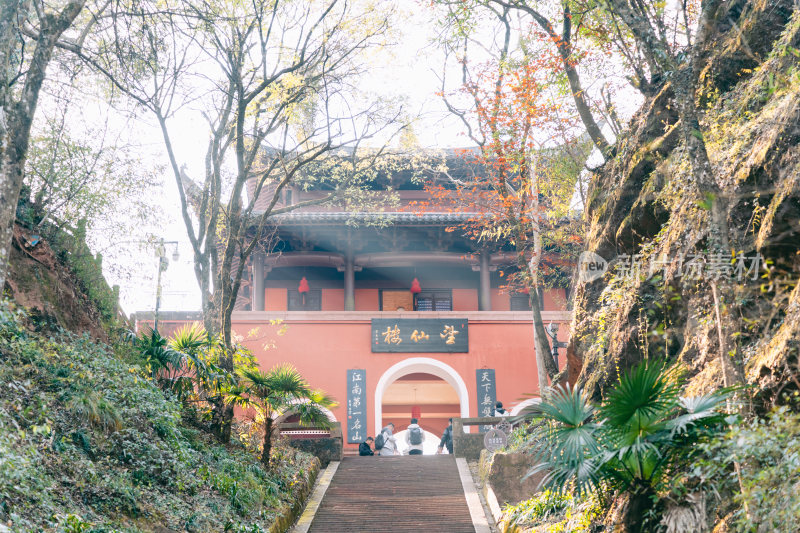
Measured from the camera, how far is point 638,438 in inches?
194

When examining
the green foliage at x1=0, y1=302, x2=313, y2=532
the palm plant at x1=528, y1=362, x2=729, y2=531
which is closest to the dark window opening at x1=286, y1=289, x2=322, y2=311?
the green foliage at x1=0, y1=302, x2=313, y2=532

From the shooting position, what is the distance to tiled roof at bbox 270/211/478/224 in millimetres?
16875

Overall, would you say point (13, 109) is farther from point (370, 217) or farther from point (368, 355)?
point (368, 355)

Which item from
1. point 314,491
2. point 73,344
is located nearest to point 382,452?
point 314,491

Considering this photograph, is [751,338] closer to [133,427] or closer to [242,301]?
[133,427]

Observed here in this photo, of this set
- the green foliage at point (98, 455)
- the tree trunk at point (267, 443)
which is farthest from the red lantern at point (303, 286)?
the green foliage at point (98, 455)

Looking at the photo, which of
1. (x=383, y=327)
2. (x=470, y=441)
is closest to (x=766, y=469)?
(x=470, y=441)

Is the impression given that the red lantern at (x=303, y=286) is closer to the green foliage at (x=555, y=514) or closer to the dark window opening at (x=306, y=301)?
the dark window opening at (x=306, y=301)

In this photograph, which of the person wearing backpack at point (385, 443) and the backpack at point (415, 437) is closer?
the person wearing backpack at point (385, 443)

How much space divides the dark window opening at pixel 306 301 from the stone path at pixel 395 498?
6807mm

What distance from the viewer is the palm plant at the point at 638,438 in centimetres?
487

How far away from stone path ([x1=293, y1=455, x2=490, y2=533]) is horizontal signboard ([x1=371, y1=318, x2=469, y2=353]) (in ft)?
12.1

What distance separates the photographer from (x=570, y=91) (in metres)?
10.5

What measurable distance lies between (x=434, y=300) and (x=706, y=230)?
13860 millimetres
